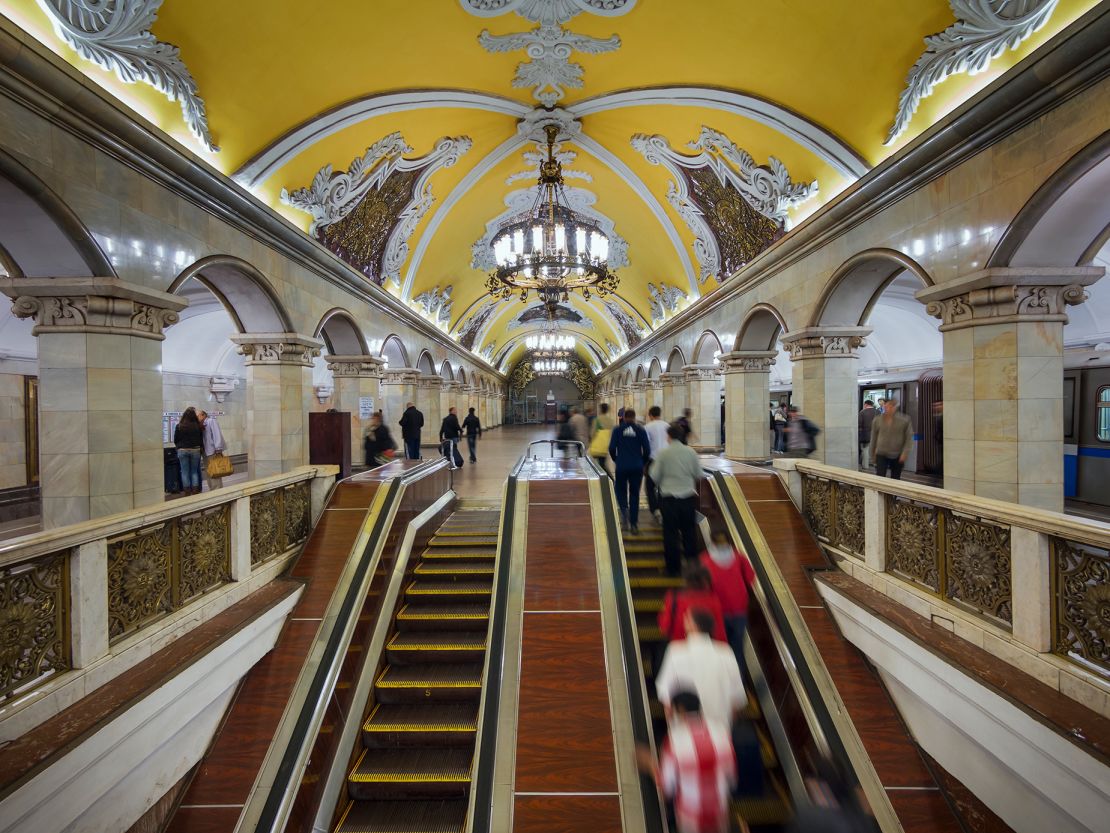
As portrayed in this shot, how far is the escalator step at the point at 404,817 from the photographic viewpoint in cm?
349

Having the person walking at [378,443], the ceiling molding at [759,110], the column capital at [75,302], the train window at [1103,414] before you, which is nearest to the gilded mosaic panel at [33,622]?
the column capital at [75,302]

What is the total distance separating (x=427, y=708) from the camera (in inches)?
169

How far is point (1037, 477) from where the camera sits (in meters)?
4.48

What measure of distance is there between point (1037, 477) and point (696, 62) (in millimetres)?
6195

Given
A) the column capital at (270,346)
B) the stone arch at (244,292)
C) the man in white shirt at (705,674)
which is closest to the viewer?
the man in white shirt at (705,674)

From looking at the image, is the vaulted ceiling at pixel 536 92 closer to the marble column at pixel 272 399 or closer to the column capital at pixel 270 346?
the column capital at pixel 270 346

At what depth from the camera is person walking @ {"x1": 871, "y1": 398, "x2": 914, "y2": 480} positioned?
633cm

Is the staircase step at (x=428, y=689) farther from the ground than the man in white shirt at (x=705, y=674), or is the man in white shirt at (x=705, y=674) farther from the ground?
the man in white shirt at (x=705, y=674)

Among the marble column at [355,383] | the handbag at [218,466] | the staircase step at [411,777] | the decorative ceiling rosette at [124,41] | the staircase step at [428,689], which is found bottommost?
the staircase step at [411,777]

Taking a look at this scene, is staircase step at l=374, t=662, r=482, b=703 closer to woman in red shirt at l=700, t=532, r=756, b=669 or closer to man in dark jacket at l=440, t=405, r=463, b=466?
woman in red shirt at l=700, t=532, r=756, b=669

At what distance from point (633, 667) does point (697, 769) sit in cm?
148

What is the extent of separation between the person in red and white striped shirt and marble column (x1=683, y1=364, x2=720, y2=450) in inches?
452

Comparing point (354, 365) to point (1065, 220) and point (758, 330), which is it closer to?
point (758, 330)

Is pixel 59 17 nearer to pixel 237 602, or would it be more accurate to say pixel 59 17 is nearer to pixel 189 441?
pixel 237 602
